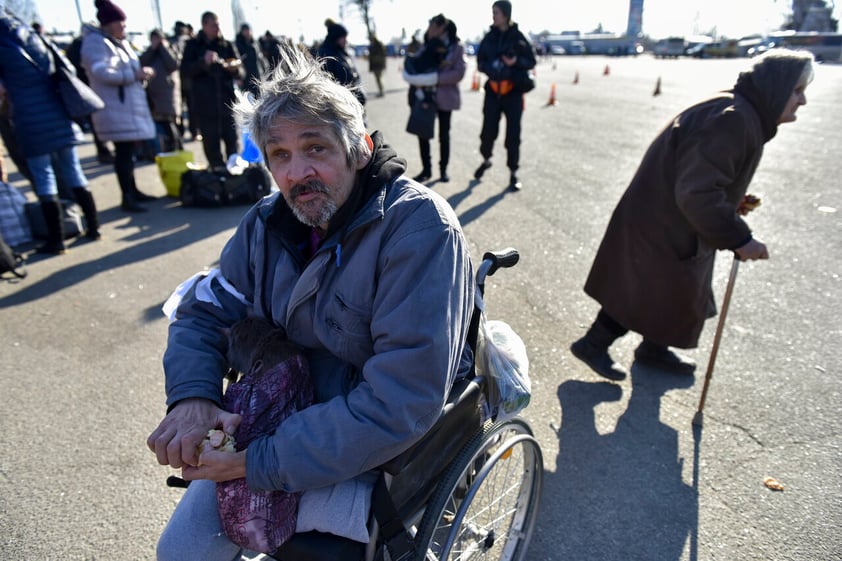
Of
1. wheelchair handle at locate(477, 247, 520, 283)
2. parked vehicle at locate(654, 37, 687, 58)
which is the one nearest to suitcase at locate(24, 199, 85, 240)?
wheelchair handle at locate(477, 247, 520, 283)

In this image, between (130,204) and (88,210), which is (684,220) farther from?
Result: (130,204)

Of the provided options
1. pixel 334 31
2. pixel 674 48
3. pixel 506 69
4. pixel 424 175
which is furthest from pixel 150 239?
pixel 674 48

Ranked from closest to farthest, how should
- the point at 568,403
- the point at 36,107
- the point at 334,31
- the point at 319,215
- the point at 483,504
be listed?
the point at 319,215 → the point at 483,504 → the point at 568,403 → the point at 36,107 → the point at 334,31

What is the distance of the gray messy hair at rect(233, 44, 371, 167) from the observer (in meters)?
1.60

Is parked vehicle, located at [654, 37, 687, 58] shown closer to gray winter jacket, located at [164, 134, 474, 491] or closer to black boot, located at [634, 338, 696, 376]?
black boot, located at [634, 338, 696, 376]

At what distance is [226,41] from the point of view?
6727mm

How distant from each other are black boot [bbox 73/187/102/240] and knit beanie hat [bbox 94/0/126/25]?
1.76 m

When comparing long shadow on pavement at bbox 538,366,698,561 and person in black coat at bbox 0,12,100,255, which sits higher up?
person in black coat at bbox 0,12,100,255

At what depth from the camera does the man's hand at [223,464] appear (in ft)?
4.73

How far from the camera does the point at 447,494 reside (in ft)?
5.09

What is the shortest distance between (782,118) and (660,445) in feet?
5.67

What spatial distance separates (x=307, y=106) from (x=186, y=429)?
104 cm

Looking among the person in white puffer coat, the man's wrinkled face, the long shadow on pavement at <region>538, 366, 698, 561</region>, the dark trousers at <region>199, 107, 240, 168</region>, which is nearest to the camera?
the man's wrinkled face

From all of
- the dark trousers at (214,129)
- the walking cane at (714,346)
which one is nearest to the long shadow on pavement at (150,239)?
the dark trousers at (214,129)
